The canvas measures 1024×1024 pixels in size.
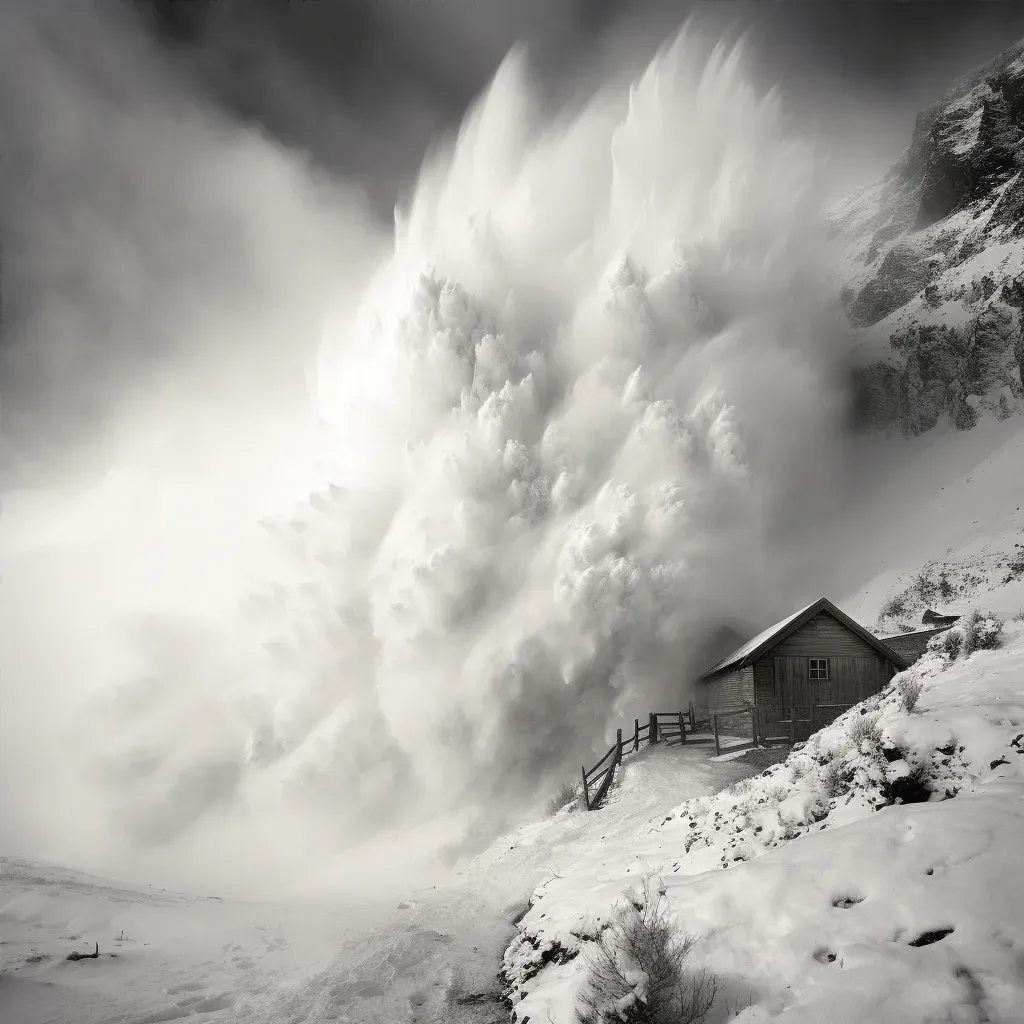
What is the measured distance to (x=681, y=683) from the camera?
31.9 m

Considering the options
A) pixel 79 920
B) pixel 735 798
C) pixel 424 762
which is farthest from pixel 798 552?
pixel 79 920

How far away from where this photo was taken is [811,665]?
2311 cm

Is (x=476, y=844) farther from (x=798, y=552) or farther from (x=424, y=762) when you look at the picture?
(x=798, y=552)

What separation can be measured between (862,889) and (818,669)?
2139cm

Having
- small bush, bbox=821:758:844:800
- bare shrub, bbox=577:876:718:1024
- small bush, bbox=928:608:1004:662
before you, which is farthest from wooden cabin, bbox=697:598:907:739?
bare shrub, bbox=577:876:718:1024

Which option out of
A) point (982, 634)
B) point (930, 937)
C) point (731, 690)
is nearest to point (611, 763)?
point (731, 690)

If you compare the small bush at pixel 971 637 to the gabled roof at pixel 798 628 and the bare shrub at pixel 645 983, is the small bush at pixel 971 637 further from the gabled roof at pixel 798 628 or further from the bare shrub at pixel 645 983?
the bare shrub at pixel 645 983

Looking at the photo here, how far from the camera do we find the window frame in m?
23.0

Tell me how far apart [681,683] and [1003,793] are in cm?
2815

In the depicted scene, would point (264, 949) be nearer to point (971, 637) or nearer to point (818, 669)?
point (971, 637)

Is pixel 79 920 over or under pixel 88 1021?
over

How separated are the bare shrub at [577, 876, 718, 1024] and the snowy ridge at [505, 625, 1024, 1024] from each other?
196 mm

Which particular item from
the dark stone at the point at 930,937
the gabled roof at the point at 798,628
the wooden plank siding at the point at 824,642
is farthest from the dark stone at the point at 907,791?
the wooden plank siding at the point at 824,642

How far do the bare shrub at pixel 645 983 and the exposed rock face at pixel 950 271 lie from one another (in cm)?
7474
